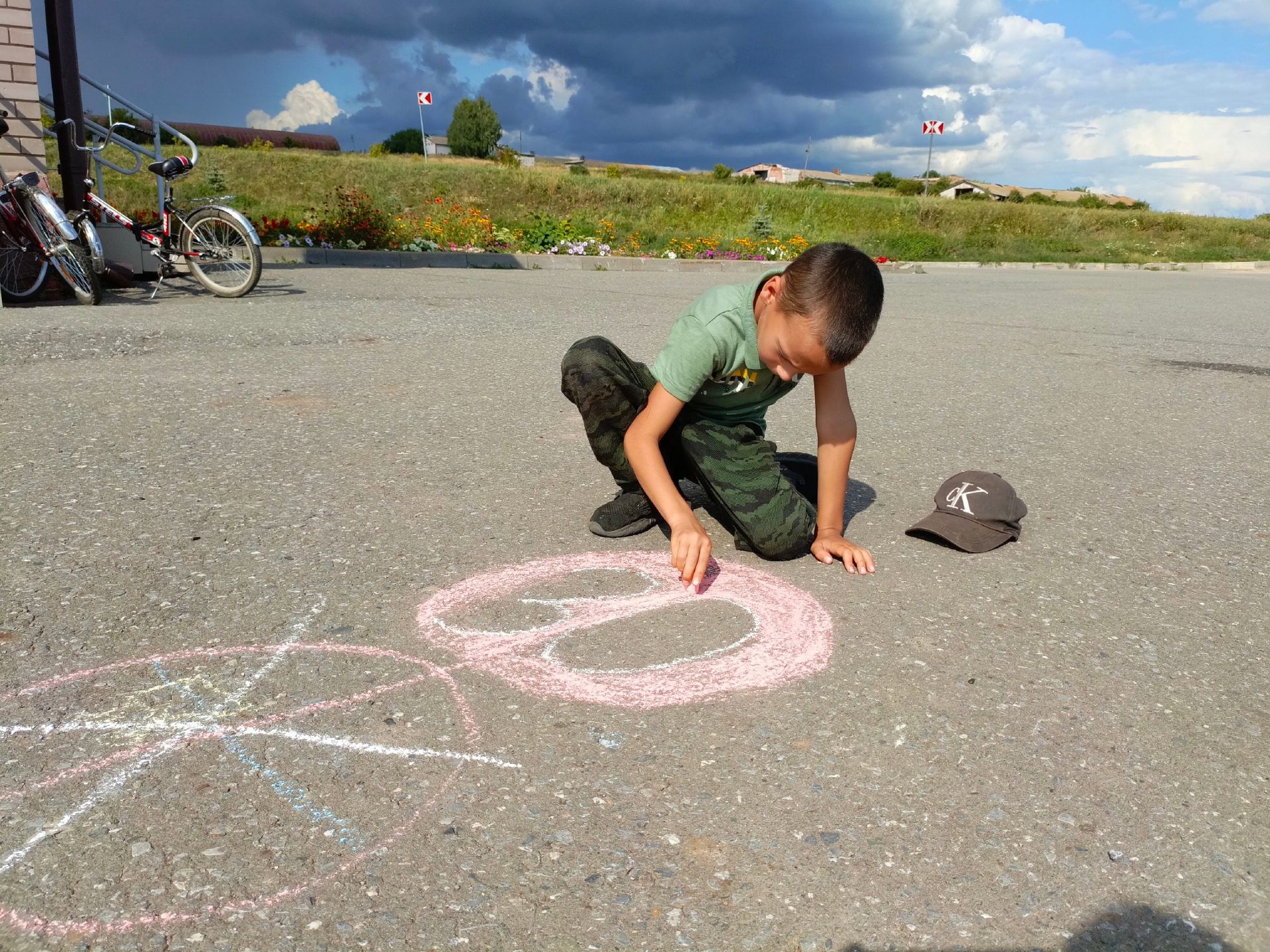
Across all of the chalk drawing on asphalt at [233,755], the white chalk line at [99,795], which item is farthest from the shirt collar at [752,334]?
the white chalk line at [99,795]

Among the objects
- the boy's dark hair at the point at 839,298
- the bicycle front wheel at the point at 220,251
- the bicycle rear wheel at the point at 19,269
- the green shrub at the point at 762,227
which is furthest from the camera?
the green shrub at the point at 762,227

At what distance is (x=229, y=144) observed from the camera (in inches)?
2394

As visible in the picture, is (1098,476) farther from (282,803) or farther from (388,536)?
(282,803)

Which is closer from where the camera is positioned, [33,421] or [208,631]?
[208,631]

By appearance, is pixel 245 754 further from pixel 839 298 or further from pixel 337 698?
pixel 839 298

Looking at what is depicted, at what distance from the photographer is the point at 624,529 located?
3100 millimetres

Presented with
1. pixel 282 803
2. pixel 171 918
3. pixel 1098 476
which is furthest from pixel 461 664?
pixel 1098 476

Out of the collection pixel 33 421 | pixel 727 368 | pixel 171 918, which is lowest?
pixel 171 918

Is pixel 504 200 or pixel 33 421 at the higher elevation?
pixel 504 200

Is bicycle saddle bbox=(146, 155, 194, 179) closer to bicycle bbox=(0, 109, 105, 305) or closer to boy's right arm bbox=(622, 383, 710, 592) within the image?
bicycle bbox=(0, 109, 105, 305)

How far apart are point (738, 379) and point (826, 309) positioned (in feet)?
1.65

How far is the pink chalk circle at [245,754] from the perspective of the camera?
4.73ft

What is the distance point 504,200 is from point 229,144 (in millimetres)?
37417

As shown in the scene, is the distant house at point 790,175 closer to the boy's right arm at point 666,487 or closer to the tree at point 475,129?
the tree at point 475,129
